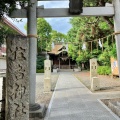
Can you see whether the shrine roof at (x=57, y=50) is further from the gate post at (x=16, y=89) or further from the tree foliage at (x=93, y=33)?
the gate post at (x=16, y=89)

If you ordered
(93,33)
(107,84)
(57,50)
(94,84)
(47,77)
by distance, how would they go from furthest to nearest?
(57,50) → (93,33) → (107,84) → (47,77) → (94,84)

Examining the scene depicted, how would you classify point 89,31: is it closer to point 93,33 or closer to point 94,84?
point 93,33

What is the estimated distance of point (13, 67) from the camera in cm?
434

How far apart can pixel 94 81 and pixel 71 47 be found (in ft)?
67.4

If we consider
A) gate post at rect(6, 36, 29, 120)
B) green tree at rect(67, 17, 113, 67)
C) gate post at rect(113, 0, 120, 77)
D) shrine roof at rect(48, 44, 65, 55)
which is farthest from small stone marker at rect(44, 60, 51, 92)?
shrine roof at rect(48, 44, 65, 55)

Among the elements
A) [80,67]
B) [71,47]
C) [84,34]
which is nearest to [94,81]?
[84,34]

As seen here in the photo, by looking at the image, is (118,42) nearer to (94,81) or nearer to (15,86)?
(15,86)

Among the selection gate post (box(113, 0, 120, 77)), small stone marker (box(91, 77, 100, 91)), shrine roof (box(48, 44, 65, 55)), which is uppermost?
shrine roof (box(48, 44, 65, 55))

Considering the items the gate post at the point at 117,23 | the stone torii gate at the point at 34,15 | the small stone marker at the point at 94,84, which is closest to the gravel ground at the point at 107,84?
the small stone marker at the point at 94,84

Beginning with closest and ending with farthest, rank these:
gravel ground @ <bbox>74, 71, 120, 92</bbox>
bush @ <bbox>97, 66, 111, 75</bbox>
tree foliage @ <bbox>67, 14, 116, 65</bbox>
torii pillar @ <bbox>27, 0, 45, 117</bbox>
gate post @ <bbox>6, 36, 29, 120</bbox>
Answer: gate post @ <bbox>6, 36, 29, 120</bbox>
torii pillar @ <bbox>27, 0, 45, 117</bbox>
gravel ground @ <bbox>74, 71, 120, 92</bbox>
tree foliage @ <bbox>67, 14, 116, 65</bbox>
bush @ <bbox>97, 66, 111, 75</bbox>

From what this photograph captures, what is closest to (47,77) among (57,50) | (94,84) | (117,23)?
(94,84)

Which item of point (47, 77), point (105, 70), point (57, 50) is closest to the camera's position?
point (47, 77)

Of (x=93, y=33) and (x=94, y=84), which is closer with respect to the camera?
(x=94, y=84)

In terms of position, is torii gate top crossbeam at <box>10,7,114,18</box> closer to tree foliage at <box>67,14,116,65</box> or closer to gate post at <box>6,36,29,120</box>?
gate post at <box>6,36,29,120</box>
